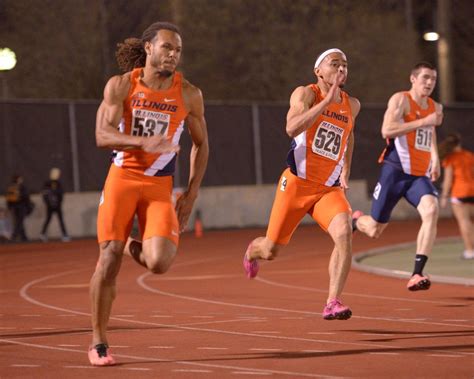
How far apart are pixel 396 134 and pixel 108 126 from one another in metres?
5.67

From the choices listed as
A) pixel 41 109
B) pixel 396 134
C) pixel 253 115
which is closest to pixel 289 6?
pixel 253 115

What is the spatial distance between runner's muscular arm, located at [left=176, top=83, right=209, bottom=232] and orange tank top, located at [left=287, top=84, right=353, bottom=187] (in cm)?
176

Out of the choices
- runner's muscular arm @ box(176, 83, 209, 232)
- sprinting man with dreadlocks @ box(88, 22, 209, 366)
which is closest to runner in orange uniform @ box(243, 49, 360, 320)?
runner's muscular arm @ box(176, 83, 209, 232)

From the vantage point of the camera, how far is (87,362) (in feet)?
30.3

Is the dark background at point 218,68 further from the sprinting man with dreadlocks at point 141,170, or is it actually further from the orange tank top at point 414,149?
the sprinting man with dreadlocks at point 141,170

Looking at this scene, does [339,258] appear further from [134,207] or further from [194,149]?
[134,207]

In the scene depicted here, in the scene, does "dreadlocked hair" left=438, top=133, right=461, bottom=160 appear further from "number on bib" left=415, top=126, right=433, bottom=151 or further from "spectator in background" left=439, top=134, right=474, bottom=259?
"number on bib" left=415, top=126, right=433, bottom=151

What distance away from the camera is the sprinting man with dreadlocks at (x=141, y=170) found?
8930mm

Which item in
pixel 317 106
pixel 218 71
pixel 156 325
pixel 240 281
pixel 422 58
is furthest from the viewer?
pixel 422 58

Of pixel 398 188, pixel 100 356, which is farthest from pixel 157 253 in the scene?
pixel 398 188

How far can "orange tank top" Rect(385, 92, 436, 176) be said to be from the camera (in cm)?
1394

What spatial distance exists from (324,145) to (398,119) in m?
3.01

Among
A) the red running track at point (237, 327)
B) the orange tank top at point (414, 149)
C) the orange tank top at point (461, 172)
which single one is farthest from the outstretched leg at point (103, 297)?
the orange tank top at point (461, 172)

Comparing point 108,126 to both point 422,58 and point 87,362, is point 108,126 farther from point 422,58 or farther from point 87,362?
point 422,58
